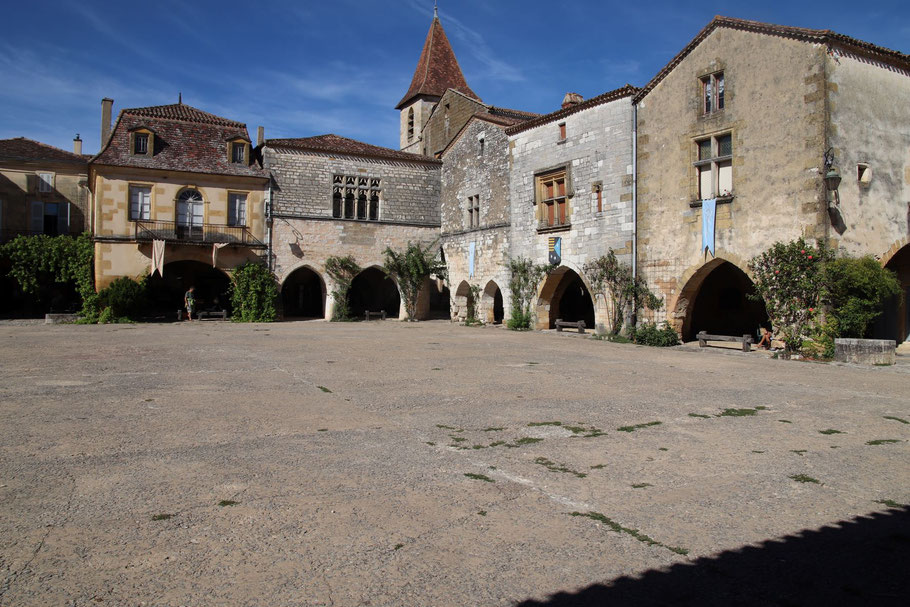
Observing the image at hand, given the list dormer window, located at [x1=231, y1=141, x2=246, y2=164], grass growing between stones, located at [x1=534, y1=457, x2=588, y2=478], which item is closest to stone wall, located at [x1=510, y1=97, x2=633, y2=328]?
dormer window, located at [x1=231, y1=141, x2=246, y2=164]

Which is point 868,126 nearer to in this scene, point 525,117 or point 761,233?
point 761,233

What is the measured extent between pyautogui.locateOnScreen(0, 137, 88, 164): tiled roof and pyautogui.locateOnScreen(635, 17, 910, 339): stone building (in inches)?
955

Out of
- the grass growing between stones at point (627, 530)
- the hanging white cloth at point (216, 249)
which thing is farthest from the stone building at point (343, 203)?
the grass growing between stones at point (627, 530)

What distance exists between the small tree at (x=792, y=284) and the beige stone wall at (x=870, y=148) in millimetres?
732

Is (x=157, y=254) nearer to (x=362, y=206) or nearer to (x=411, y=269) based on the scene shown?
(x=362, y=206)

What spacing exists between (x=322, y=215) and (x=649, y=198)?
13.5m

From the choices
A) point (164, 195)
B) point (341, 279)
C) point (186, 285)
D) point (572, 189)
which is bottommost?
point (186, 285)

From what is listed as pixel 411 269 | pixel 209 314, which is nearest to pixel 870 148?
pixel 411 269

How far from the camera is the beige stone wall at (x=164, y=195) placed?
76.1ft

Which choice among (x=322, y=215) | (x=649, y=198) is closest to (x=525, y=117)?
(x=322, y=215)

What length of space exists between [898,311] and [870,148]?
4507 millimetres

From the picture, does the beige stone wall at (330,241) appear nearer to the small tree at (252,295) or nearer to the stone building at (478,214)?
the small tree at (252,295)

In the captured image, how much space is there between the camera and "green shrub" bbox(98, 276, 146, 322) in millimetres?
22203

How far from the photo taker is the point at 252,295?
24.2 m
